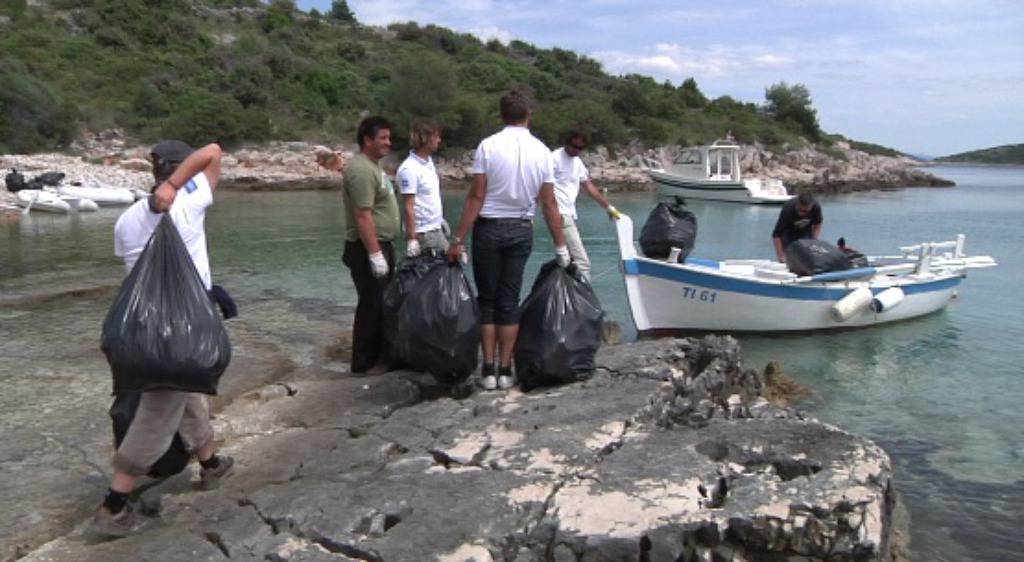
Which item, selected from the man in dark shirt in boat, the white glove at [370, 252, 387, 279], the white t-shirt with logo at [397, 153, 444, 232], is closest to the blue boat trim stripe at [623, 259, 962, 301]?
the man in dark shirt in boat

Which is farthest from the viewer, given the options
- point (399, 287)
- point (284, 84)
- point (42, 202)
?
point (284, 84)

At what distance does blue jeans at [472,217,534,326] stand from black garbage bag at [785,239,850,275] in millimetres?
5796

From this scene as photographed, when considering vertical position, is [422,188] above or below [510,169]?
below

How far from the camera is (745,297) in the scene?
9.75 meters

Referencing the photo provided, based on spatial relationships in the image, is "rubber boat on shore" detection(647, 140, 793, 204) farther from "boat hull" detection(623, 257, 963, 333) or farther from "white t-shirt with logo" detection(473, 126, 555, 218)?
"white t-shirt with logo" detection(473, 126, 555, 218)

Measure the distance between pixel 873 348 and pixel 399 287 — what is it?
684 cm

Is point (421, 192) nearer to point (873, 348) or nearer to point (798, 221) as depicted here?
point (798, 221)

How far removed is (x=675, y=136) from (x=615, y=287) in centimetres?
4384

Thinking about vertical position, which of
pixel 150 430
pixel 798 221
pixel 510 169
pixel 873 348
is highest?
pixel 510 169

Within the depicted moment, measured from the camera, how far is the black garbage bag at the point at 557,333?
520cm

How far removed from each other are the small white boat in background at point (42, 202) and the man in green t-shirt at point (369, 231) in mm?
19228

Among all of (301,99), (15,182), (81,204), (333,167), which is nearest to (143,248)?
(333,167)

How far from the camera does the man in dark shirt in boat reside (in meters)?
10.3

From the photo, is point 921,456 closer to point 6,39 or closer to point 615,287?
point 615,287
